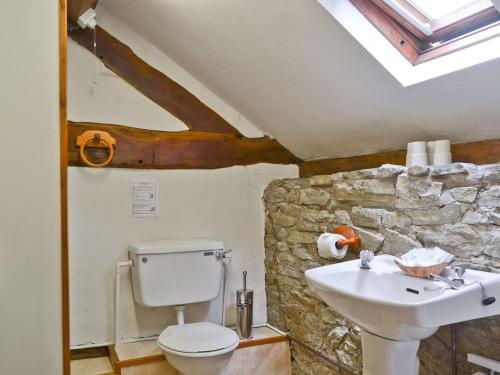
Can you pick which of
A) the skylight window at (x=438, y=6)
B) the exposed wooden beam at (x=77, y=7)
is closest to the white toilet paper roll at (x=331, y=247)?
the skylight window at (x=438, y=6)

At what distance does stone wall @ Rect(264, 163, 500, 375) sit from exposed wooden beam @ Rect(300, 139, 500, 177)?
A: 0.18 metres

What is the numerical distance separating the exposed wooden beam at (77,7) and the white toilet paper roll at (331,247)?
1.69 m

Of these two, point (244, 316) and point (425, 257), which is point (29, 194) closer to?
point (425, 257)

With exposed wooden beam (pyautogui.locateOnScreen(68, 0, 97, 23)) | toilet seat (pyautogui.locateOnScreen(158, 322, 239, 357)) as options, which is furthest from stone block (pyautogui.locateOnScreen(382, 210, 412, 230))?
exposed wooden beam (pyautogui.locateOnScreen(68, 0, 97, 23))

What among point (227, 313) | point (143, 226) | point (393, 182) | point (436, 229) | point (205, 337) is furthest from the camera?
point (227, 313)

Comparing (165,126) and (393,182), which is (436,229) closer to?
(393,182)

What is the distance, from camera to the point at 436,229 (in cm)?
168

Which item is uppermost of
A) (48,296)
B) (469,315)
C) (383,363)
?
(48,296)

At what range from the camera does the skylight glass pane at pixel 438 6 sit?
1.51m

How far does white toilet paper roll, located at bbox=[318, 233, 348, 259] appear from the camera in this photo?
6.68 feet

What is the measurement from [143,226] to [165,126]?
638 mm

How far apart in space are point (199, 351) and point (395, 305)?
1060 millimetres

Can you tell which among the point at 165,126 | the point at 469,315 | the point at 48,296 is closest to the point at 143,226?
the point at 165,126

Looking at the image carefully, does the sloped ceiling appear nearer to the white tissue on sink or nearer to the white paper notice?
the white tissue on sink
